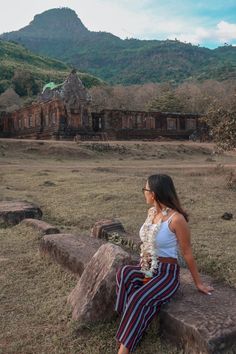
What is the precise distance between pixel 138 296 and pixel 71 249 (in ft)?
6.04

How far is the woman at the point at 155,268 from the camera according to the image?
3.49 meters

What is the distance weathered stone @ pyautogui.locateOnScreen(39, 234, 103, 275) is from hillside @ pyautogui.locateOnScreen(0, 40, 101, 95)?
77.5 meters

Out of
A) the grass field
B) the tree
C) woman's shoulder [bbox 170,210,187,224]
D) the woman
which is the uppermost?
the tree

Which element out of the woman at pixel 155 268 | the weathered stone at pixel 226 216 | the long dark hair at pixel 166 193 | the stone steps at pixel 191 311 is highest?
the long dark hair at pixel 166 193

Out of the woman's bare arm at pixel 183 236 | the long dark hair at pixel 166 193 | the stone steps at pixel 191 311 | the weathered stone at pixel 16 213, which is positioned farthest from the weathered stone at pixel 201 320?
the weathered stone at pixel 16 213

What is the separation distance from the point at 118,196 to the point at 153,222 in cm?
598

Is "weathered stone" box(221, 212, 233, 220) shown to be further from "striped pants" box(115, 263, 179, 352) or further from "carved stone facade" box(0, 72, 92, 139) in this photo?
"carved stone facade" box(0, 72, 92, 139)

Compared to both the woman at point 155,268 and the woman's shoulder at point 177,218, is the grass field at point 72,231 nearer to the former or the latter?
the woman at point 155,268

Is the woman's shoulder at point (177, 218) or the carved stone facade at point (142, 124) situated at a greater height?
the carved stone facade at point (142, 124)

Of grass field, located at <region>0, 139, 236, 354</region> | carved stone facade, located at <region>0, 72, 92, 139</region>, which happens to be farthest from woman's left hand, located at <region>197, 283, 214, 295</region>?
carved stone facade, located at <region>0, 72, 92, 139</region>

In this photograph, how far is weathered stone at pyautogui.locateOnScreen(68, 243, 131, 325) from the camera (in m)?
3.88

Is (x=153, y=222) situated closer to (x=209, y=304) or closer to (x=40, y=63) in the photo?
(x=209, y=304)

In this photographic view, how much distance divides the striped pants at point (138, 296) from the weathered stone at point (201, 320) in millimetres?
121

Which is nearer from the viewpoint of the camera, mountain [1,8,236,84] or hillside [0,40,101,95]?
hillside [0,40,101,95]
